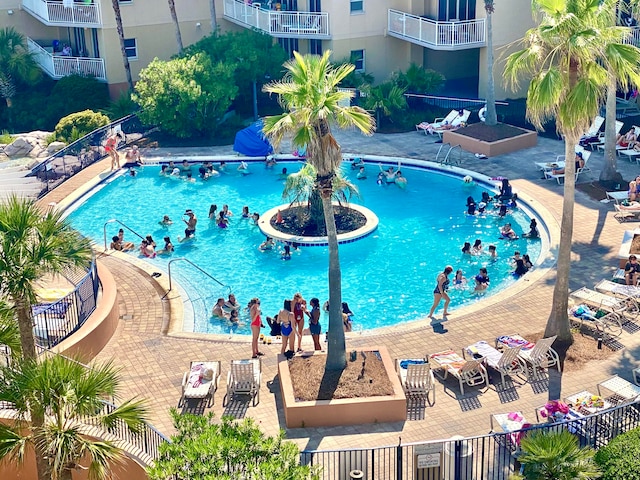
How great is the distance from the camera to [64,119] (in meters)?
39.0

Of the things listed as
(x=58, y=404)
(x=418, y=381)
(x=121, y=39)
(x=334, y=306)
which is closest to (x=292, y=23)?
(x=121, y=39)

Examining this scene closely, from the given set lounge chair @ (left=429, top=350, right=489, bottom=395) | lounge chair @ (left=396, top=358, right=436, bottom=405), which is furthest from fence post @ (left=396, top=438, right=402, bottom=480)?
lounge chair @ (left=429, top=350, right=489, bottom=395)

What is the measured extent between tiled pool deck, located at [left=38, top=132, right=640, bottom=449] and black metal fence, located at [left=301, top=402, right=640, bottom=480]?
46.0 inches

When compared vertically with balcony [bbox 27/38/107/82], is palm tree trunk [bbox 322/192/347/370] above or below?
below

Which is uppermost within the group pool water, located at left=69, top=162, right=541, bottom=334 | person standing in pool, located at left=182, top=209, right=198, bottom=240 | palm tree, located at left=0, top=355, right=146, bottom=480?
palm tree, located at left=0, top=355, right=146, bottom=480

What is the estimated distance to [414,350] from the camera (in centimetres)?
2064

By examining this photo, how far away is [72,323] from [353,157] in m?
17.9

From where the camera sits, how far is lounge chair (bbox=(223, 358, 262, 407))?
18.7 m

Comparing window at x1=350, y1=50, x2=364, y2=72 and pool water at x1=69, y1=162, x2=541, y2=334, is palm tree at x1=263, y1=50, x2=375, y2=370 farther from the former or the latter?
window at x1=350, y1=50, x2=364, y2=72

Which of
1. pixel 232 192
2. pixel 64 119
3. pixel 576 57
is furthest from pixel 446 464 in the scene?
pixel 64 119

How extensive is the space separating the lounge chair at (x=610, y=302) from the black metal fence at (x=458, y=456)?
5177 mm

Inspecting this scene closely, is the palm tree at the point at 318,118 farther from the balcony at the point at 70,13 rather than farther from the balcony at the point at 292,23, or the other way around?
the balcony at the point at 70,13

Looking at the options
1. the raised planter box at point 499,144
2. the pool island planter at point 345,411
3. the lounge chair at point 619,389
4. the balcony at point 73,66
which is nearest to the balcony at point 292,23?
the balcony at point 73,66

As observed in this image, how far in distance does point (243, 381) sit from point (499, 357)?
522 cm
